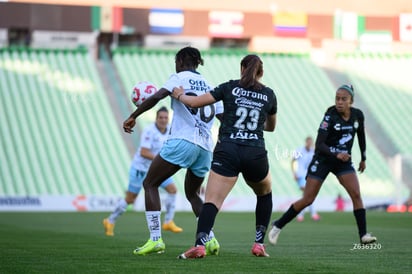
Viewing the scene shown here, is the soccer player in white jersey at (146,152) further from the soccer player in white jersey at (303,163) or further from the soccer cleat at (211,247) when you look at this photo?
the soccer player in white jersey at (303,163)

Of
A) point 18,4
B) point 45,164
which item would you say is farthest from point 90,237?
point 18,4

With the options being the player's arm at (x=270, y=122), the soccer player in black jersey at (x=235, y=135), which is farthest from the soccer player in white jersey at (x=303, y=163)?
the soccer player in black jersey at (x=235, y=135)

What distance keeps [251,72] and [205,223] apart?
1602 mm

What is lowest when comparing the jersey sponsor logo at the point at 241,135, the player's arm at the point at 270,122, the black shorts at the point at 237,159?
the black shorts at the point at 237,159

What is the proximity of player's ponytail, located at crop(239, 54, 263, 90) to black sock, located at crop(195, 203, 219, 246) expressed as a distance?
4.21 feet

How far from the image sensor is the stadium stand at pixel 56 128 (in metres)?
31.5

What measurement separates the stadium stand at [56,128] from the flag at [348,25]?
11344 mm

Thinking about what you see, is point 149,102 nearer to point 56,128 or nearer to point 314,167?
point 314,167

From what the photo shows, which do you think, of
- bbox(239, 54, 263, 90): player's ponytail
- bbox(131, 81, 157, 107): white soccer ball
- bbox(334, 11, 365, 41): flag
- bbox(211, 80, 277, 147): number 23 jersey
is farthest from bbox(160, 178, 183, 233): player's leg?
bbox(334, 11, 365, 41): flag

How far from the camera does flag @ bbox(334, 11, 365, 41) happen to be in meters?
41.2

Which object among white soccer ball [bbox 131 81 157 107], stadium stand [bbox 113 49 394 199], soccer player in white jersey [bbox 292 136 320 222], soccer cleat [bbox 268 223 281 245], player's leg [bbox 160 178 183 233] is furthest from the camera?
stadium stand [bbox 113 49 394 199]

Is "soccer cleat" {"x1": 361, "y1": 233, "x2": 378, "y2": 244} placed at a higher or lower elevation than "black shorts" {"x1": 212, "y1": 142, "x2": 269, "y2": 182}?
lower

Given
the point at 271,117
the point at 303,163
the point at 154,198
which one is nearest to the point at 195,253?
the point at 154,198

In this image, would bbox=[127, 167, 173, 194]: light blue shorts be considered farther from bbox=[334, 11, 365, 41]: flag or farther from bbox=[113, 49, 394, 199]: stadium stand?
bbox=[334, 11, 365, 41]: flag
